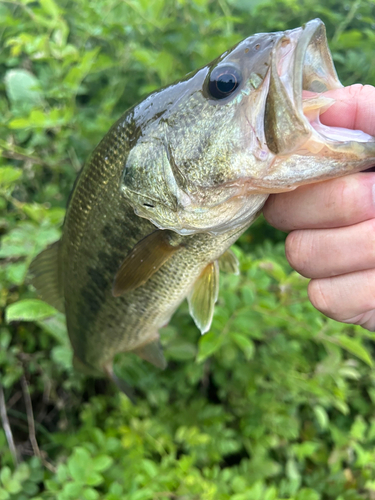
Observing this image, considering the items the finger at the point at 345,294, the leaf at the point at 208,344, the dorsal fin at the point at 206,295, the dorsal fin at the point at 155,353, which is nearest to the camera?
the finger at the point at 345,294

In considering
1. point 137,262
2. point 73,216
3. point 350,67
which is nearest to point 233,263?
point 137,262

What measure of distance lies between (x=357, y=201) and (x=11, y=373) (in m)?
1.80

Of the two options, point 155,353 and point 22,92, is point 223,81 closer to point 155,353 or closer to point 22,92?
point 155,353

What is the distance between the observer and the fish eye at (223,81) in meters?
0.66

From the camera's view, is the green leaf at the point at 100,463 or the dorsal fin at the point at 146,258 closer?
the dorsal fin at the point at 146,258

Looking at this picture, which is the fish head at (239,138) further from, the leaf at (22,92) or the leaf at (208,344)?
the leaf at (22,92)

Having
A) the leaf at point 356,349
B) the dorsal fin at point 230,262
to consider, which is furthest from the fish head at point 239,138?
the leaf at point 356,349

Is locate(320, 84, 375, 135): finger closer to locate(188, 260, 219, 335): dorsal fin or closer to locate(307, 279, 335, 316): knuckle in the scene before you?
locate(307, 279, 335, 316): knuckle

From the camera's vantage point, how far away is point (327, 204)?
717 mm

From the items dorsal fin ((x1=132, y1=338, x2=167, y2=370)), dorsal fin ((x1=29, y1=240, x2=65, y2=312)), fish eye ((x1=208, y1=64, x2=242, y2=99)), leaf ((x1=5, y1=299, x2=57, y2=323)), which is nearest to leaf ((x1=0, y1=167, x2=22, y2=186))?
Answer: dorsal fin ((x1=29, y1=240, x2=65, y2=312))

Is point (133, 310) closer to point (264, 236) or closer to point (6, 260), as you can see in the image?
point (6, 260)

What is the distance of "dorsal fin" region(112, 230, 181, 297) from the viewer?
877 millimetres

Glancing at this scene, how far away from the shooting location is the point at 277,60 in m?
0.60

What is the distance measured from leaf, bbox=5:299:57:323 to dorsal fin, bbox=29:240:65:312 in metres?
0.04
